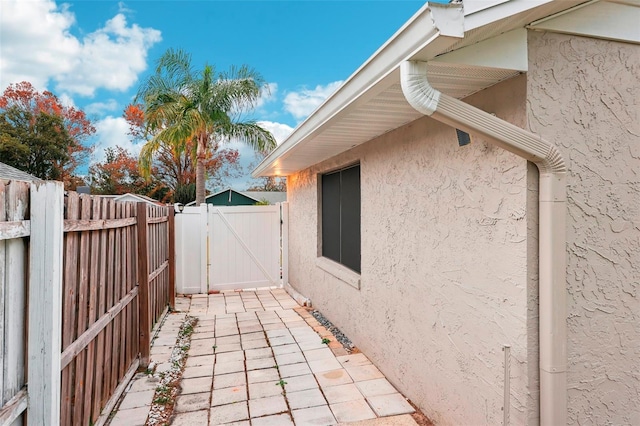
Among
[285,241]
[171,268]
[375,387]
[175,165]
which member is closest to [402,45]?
[375,387]

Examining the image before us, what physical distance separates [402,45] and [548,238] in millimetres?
1208

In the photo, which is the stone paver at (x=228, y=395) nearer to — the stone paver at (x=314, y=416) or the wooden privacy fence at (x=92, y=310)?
the stone paver at (x=314, y=416)

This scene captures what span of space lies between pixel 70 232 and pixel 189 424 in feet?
5.64

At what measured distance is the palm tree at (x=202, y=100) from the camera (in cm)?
1069

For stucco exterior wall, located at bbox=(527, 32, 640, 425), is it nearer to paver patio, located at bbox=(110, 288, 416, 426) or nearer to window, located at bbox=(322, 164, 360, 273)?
paver patio, located at bbox=(110, 288, 416, 426)

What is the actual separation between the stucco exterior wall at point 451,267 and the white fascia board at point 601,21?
0.36 metres

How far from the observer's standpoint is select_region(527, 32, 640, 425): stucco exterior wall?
6.42 ft

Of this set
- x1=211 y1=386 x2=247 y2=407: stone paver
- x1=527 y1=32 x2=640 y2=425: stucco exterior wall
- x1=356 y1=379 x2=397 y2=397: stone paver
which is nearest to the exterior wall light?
x1=527 y1=32 x2=640 y2=425: stucco exterior wall

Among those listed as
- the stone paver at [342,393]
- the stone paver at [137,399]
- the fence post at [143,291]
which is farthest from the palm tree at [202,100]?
the stone paver at [342,393]

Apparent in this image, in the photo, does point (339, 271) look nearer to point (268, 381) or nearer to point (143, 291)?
point (268, 381)

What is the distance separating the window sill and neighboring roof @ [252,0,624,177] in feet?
7.18

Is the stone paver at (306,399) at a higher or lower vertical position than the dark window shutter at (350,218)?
A: lower

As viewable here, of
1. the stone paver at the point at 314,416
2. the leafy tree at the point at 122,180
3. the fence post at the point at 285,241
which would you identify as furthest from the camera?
the leafy tree at the point at 122,180

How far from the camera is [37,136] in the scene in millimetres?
21484
